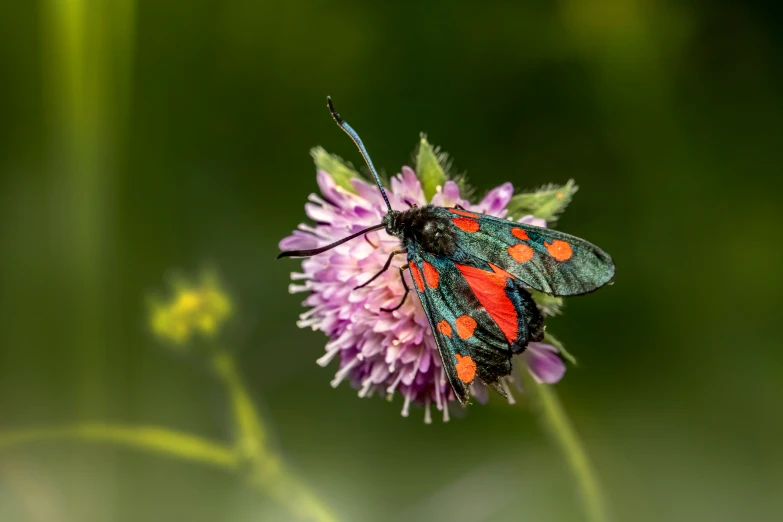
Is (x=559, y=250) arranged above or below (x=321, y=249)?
below

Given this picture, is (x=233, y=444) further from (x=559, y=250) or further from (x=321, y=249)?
(x=559, y=250)

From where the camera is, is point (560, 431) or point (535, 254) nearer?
point (535, 254)

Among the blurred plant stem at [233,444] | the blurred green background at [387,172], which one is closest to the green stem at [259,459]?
the blurred plant stem at [233,444]

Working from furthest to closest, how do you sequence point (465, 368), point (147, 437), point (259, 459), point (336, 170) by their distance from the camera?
point (259, 459) → point (147, 437) → point (336, 170) → point (465, 368)

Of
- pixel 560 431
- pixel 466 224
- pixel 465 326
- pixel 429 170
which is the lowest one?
pixel 560 431

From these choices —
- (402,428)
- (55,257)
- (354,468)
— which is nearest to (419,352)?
(402,428)

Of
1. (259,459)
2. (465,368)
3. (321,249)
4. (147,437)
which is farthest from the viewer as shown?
(259,459)

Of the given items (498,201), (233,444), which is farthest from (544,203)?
(233,444)

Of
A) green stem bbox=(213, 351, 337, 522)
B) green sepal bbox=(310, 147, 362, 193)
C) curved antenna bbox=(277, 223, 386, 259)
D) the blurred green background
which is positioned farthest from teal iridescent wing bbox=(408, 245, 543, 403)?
green stem bbox=(213, 351, 337, 522)
